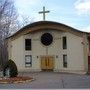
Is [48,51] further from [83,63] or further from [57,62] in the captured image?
[83,63]

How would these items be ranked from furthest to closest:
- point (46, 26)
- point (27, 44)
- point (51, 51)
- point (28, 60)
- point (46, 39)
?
point (27, 44)
point (28, 60)
point (51, 51)
point (46, 39)
point (46, 26)

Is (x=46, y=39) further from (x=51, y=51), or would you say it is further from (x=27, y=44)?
(x=27, y=44)

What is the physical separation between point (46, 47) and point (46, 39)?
935 millimetres

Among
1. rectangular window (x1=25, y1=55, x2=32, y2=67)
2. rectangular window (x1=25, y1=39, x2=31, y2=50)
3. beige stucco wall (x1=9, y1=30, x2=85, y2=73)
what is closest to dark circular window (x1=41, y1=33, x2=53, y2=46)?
beige stucco wall (x1=9, y1=30, x2=85, y2=73)

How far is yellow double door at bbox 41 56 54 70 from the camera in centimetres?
3928

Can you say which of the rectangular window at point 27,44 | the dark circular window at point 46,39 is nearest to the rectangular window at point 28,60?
the rectangular window at point 27,44

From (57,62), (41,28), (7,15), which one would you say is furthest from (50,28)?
(7,15)

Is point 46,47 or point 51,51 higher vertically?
point 46,47

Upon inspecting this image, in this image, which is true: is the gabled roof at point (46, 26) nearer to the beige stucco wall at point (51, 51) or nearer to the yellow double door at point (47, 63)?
the beige stucco wall at point (51, 51)

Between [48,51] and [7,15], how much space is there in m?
27.3

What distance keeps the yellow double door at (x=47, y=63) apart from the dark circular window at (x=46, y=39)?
5.30 ft

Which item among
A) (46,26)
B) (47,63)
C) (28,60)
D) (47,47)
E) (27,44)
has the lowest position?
(47,63)

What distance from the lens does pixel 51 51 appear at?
39.4 metres

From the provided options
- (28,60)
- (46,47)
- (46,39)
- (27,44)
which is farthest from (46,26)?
(28,60)
